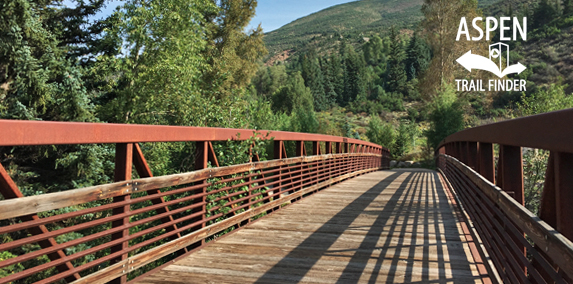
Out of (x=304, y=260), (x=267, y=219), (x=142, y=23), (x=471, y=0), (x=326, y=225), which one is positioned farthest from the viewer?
(x=471, y=0)

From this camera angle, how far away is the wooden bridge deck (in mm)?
3090

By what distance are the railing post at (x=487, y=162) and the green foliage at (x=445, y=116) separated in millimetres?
30664

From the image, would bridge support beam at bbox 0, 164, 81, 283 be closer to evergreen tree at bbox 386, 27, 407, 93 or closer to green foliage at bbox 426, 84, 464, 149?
green foliage at bbox 426, 84, 464, 149

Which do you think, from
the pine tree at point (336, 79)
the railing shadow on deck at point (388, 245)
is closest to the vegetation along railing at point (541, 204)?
the railing shadow on deck at point (388, 245)

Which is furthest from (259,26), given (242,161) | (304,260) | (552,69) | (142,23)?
(552,69)

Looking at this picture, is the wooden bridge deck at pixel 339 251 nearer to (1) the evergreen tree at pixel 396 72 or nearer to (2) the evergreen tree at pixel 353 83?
(2) the evergreen tree at pixel 353 83

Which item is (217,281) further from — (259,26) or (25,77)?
(259,26)

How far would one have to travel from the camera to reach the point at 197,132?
369 cm

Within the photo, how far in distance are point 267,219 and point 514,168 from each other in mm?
3155

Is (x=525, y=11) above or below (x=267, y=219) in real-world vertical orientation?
above

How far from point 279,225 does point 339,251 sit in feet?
4.10

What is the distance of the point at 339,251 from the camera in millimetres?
3791

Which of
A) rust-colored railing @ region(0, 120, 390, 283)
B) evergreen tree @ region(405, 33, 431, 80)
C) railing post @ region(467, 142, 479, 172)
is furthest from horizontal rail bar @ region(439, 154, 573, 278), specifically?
evergreen tree @ region(405, 33, 431, 80)

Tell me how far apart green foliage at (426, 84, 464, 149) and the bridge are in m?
29.4
